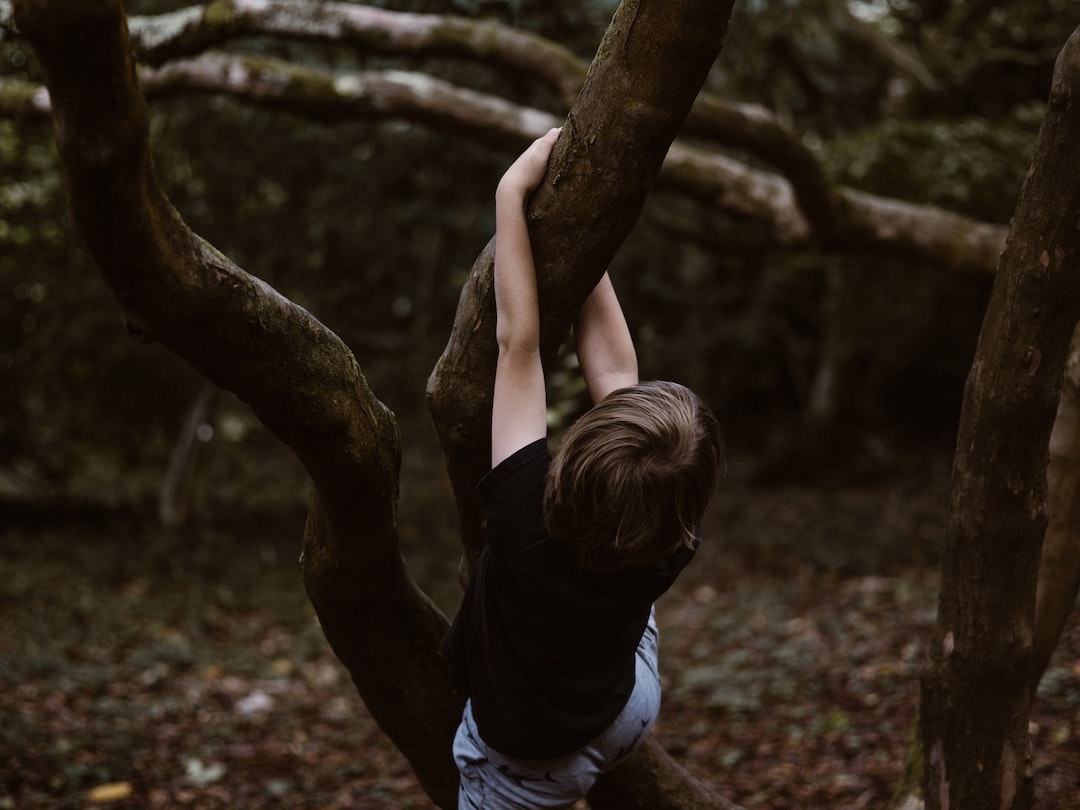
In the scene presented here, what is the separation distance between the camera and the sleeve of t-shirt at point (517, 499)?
2.02 meters

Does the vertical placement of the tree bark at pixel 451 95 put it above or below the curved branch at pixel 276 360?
above

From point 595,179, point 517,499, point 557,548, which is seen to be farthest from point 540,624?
point 595,179

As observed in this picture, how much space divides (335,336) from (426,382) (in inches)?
90.2

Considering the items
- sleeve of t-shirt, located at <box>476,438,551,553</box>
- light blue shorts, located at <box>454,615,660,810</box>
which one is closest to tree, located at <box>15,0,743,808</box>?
sleeve of t-shirt, located at <box>476,438,551,553</box>

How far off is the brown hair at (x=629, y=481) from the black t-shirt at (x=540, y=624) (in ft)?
0.20

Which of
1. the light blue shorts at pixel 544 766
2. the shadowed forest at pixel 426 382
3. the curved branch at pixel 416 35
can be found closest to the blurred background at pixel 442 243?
the shadowed forest at pixel 426 382

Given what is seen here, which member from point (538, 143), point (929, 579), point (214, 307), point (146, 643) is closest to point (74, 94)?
point (214, 307)

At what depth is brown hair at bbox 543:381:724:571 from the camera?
6.32 ft

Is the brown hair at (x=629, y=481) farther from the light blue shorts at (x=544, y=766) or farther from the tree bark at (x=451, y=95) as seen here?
the tree bark at (x=451, y=95)

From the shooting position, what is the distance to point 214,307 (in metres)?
1.78

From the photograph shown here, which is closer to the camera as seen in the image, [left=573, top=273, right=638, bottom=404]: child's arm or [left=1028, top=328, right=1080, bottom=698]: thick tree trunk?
[left=573, top=273, right=638, bottom=404]: child's arm

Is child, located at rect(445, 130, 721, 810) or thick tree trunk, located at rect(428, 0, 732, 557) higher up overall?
thick tree trunk, located at rect(428, 0, 732, 557)

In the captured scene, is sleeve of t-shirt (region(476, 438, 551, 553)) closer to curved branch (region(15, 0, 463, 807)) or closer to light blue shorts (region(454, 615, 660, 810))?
curved branch (region(15, 0, 463, 807))

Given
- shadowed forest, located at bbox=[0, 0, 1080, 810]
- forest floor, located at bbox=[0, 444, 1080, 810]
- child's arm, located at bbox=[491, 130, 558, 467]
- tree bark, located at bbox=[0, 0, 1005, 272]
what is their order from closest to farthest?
child's arm, located at bbox=[491, 130, 558, 467] → forest floor, located at bbox=[0, 444, 1080, 810] → shadowed forest, located at bbox=[0, 0, 1080, 810] → tree bark, located at bbox=[0, 0, 1005, 272]
